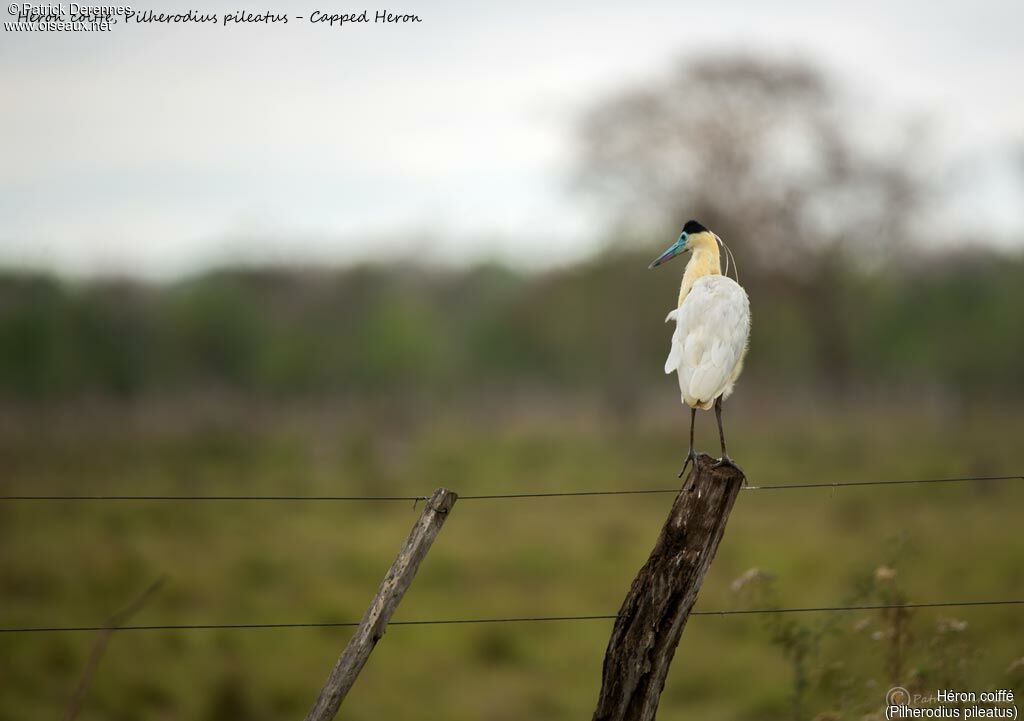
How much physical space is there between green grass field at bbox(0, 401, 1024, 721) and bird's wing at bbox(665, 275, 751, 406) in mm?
1131

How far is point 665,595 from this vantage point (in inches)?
147

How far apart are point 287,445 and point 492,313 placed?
27.3 m

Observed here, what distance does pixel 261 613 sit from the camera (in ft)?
36.5

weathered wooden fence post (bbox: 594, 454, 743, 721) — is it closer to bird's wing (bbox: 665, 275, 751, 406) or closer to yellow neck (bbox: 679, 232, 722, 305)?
bird's wing (bbox: 665, 275, 751, 406)

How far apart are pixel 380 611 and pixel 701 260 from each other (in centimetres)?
294

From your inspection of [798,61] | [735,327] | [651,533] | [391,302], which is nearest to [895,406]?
[798,61]

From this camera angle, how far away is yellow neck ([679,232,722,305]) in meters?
5.71
